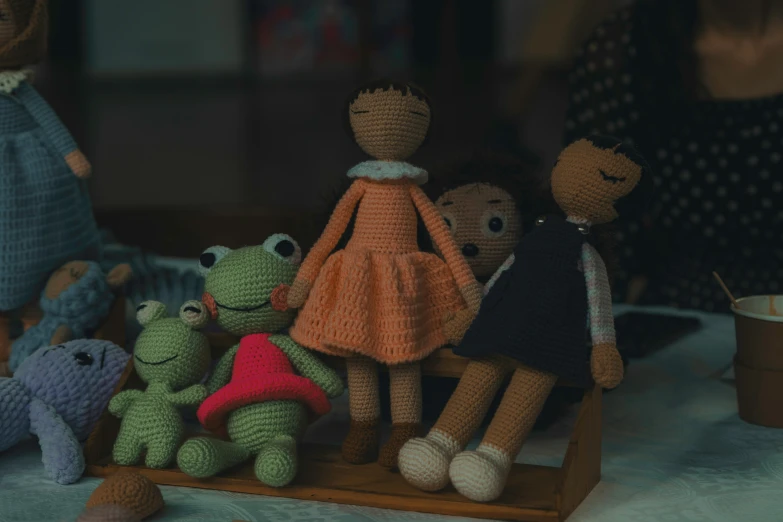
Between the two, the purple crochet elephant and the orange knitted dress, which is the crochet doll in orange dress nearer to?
the orange knitted dress

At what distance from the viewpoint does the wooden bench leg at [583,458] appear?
2.50ft

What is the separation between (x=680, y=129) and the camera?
4.35 feet

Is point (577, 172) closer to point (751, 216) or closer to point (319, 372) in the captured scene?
point (319, 372)

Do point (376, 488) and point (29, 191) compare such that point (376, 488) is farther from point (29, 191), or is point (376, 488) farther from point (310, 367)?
point (29, 191)

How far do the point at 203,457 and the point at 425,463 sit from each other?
174 mm

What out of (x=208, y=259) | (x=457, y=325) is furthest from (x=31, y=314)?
(x=457, y=325)

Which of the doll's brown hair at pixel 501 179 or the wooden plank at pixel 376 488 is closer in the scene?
the wooden plank at pixel 376 488

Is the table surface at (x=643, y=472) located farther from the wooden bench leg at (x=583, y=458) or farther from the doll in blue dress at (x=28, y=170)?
the doll in blue dress at (x=28, y=170)

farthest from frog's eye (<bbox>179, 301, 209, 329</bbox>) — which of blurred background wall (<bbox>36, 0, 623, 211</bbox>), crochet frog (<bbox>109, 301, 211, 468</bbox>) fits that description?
blurred background wall (<bbox>36, 0, 623, 211</bbox>)

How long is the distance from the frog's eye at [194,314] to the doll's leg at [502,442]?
0.85 ft

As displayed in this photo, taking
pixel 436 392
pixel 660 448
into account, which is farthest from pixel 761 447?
pixel 436 392

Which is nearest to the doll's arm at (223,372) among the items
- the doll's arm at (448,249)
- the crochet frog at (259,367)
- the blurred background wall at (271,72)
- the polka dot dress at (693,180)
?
the crochet frog at (259,367)

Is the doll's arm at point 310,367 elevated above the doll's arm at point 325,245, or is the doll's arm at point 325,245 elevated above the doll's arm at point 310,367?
the doll's arm at point 325,245

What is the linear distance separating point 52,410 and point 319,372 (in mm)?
235
